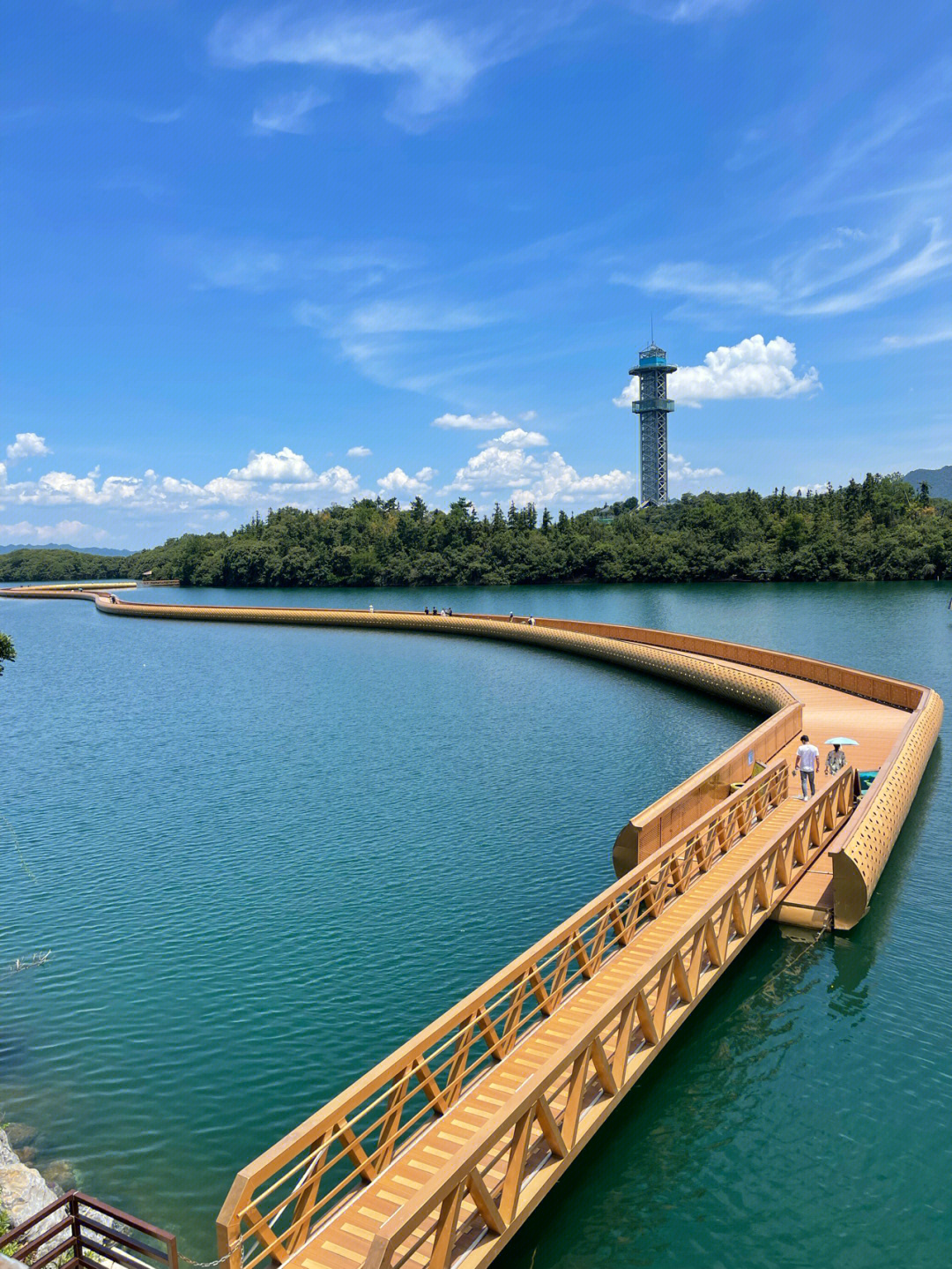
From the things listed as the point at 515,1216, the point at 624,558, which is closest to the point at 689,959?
the point at 515,1216

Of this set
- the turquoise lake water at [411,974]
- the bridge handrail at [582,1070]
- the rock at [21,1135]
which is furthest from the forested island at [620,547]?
the rock at [21,1135]

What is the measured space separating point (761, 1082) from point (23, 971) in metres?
11.4

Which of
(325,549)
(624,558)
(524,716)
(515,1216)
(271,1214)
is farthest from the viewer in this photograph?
(325,549)

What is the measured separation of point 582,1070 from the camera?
8.81 metres

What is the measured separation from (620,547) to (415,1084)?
12110 centimetres

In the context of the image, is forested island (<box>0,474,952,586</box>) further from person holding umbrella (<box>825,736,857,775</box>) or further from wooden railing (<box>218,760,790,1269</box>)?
wooden railing (<box>218,760,790,1269</box>)

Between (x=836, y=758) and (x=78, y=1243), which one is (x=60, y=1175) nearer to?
(x=78, y=1243)

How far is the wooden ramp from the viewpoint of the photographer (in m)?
7.16

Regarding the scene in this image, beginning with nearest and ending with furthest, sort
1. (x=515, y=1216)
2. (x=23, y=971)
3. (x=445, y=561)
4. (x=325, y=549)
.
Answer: (x=515, y=1216)
(x=23, y=971)
(x=445, y=561)
(x=325, y=549)

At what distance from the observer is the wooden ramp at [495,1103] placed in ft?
23.5

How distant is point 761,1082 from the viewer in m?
11.1

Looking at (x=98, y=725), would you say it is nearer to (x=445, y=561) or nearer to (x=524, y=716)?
(x=524, y=716)

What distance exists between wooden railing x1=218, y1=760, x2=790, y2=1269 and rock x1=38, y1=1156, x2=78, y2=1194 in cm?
202

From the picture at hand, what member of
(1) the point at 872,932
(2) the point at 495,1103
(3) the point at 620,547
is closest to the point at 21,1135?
(2) the point at 495,1103
